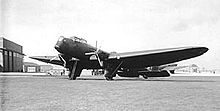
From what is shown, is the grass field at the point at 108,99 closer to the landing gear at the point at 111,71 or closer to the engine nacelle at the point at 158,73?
the landing gear at the point at 111,71

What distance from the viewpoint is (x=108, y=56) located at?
2622 centimetres

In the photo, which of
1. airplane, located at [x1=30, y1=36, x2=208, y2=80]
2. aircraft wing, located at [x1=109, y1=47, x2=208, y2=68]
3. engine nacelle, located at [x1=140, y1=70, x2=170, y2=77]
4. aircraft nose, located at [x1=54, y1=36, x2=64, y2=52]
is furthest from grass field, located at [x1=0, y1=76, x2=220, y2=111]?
engine nacelle, located at [x1=140, y1=70, x2=170, y2=77]

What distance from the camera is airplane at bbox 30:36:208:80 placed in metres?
23.8

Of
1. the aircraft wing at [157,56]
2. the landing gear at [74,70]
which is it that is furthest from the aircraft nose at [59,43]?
the aircraft wing at [157,56]

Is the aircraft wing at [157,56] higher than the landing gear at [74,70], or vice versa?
the aircraft wing at [157,56]

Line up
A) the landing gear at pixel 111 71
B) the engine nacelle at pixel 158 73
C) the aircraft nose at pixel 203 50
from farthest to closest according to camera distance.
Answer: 1. the engine nacelle at pixel 158 73
2. the landing gear at pixel 111 71
3. the aircraft nose at pixel 203 50

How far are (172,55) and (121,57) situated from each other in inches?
216

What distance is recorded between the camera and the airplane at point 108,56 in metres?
23.8

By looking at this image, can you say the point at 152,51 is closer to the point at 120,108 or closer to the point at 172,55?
the point at 172,55

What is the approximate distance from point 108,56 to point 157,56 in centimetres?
548

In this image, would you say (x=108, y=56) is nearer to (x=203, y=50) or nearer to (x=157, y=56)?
(x=157, y=56)

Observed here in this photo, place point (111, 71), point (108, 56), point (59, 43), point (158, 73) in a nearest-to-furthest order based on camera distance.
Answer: point (59, 43) → point (108, 56) → point (111, 71) → point (158, 73)

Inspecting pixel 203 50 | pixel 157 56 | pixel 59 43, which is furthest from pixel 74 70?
pixel 203 50

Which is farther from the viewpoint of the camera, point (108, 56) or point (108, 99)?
point (108, 56)
